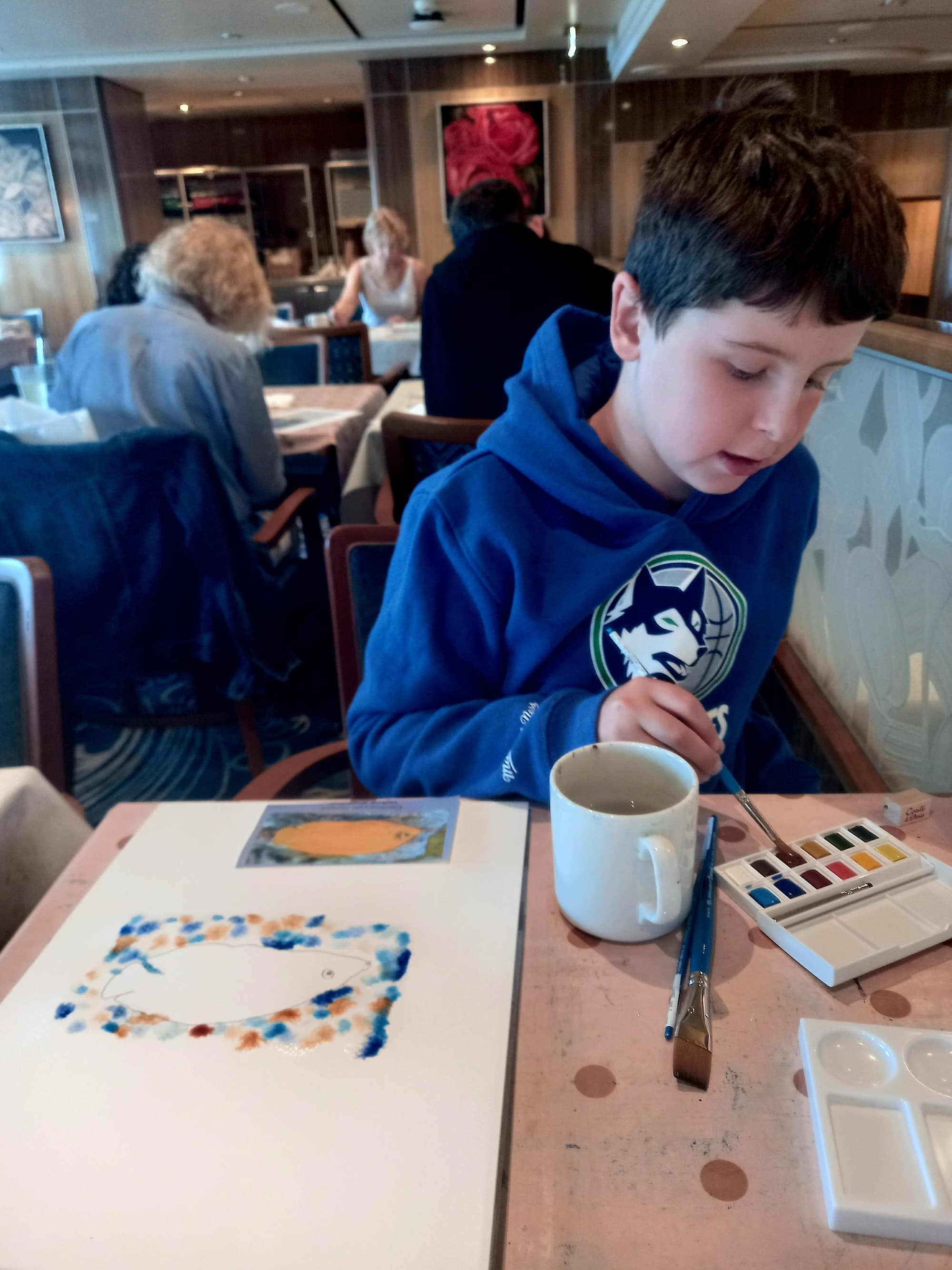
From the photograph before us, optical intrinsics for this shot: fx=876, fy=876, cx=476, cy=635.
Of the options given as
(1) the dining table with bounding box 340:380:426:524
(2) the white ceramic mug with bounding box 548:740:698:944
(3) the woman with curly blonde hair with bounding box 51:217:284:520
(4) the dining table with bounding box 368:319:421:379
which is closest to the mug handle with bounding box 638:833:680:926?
(2) the white ceramic mug with bounding box 548:740:698:944

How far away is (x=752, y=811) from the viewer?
616 mm

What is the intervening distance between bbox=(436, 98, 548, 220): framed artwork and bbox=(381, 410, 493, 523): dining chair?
14.7 feet

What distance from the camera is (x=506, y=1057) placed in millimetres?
437

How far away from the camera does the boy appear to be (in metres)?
0.60

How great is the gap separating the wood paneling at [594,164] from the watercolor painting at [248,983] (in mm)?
6064

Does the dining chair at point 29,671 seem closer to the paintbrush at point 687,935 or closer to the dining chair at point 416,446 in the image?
the paintbrush at point 687,935

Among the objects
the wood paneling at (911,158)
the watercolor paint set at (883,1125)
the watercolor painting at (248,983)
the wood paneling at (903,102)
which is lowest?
the watercolor painting at (248,983)

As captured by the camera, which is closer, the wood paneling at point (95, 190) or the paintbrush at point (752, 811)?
the paintbrush at point (752, 811)

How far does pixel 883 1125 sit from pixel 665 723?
268 millimetres

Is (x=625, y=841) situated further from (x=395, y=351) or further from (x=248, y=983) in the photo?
(x=395, y=351)

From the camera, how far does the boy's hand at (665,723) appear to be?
60 cm

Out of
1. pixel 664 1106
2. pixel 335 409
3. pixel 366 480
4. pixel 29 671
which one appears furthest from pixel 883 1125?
pixel 335 409

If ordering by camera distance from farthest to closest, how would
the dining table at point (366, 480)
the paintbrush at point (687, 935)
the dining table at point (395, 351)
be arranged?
1. the dining table at point (395, 351)
2. the dining table at point (366, 480)
3. the paintbrush at point (687, 935)

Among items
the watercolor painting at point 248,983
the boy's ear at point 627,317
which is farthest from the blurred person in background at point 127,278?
the watercolor painting at point 248,983
